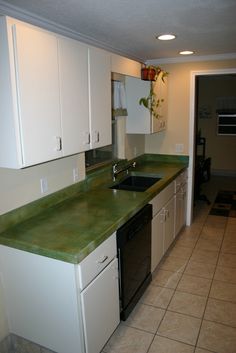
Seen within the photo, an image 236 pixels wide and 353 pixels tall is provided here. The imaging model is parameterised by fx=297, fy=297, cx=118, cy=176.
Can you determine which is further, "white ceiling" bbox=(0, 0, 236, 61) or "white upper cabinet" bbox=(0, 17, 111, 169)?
"white ceiling" bbox=(0, 0, 236, 61)

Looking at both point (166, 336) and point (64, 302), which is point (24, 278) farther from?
point (166, 336)

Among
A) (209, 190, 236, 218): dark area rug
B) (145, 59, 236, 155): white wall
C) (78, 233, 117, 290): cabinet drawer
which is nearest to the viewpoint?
(78, 233, 117, 290): cabinet drawer

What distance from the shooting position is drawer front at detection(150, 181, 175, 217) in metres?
2.82

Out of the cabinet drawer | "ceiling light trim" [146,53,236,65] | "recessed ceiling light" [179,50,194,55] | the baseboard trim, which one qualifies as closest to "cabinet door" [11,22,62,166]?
the cabinet drawer

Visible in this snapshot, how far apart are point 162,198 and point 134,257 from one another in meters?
0.87

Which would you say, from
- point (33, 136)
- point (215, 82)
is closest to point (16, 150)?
point (33, 136)

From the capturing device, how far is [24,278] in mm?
1882

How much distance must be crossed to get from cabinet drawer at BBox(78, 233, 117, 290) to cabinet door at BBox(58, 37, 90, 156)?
65 centimetres

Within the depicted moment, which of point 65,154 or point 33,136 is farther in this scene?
point 65,154

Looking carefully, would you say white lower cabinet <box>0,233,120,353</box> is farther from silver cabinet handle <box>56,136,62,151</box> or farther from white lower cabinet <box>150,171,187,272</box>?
white lower cabinet <box>150,171,187,272</box>

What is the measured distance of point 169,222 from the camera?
3.35 m

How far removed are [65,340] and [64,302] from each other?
289mm

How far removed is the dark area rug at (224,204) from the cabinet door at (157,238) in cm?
193

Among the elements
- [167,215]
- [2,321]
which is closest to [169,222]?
[167,215]
